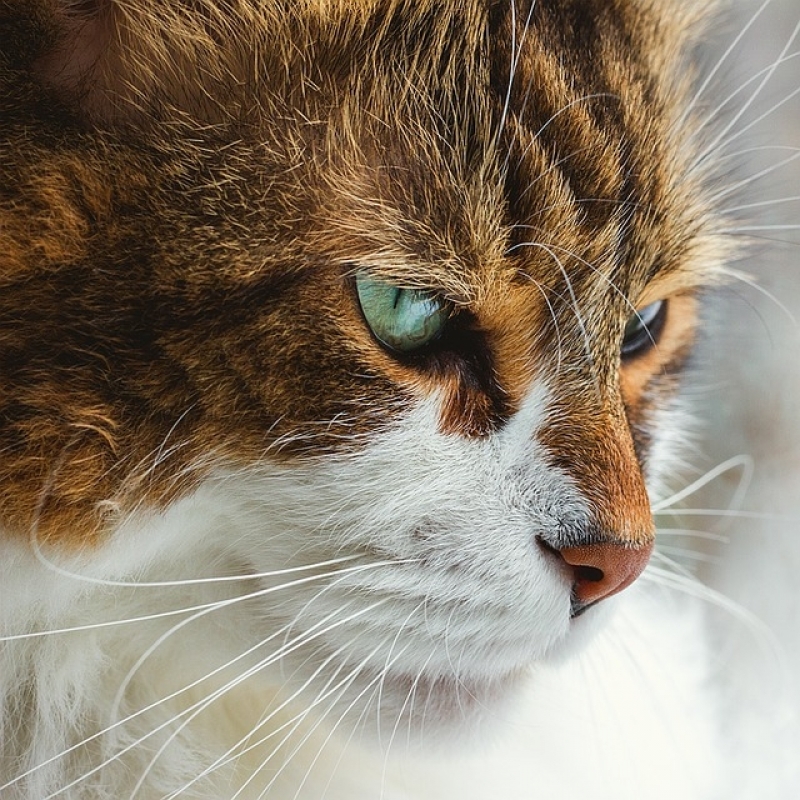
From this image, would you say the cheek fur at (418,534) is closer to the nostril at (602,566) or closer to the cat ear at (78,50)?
the nostril at (602,566)

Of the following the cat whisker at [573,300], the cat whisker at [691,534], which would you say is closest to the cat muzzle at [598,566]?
the cat whisker at [573,300]

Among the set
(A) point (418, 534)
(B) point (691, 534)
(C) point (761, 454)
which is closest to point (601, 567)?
(A) point (418, 534)

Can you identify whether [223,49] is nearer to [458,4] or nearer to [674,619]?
[458,4]

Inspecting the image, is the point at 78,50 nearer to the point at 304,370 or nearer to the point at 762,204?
the point at 304,370

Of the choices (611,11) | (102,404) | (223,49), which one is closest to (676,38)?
(611,11)

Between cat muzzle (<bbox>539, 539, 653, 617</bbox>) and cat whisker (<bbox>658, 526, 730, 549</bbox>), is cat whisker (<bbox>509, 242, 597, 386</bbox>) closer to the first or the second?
cat muzzle (<bbox>539, 539, 653, 617</bbox>)

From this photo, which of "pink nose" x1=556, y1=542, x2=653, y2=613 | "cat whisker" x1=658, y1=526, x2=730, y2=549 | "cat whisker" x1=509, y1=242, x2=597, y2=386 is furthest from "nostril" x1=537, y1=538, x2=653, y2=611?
"cat whisker" x1=658, y1=526, x2=730, y2=549
